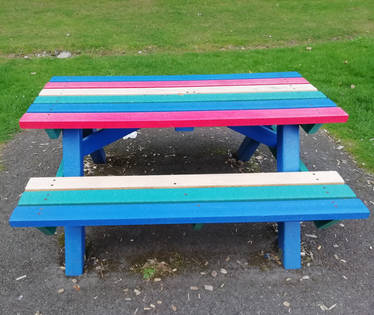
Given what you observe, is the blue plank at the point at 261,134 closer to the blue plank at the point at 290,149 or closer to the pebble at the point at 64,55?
the blue plank at the point at 290,149

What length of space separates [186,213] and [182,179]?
12.9 inches

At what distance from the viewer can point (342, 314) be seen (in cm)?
225

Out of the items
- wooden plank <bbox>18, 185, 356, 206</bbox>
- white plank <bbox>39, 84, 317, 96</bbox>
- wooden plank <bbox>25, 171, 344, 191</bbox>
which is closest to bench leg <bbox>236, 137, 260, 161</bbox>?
white plank <bbox>39, 84, 317, 96</bbox>

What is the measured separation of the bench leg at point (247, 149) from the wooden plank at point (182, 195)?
1341mm

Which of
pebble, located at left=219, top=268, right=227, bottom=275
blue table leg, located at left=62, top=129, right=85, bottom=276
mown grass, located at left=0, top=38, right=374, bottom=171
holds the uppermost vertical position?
blue table leg, located at left=62, top=129, right=85, bottom=276

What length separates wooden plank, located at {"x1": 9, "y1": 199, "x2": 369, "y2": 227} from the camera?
2.09m

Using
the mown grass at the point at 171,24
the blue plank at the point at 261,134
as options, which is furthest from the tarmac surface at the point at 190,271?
the mown grass at the point at 171,24

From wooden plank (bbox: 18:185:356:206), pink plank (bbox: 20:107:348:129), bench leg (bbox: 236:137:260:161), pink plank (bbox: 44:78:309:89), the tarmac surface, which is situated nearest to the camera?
wooden plank (bbox: 18:185:356:206)

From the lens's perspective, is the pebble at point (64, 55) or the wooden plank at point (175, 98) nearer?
the wooden plank at point (175, 98)

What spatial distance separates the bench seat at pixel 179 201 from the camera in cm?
212

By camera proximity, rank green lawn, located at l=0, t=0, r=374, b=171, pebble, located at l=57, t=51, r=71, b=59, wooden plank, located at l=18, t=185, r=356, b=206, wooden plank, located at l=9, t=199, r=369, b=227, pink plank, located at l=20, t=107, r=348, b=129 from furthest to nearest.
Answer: pebble, located at l=57, t=51, r=71, b=59, green lawn, located at l=0, t=0, r=374, b=171, pink plank, located at l=20, t=107, r=348, b=129, wooden plank, located at l=18, t=185, r=356, b=206, wooden plank, located at l=9, t=199, r=369, b=227

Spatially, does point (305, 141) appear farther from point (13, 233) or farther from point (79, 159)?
point (13, 233)

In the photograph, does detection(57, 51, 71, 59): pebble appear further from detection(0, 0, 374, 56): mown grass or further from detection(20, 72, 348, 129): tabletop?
detection(20, 72, 348, 129): tabletop

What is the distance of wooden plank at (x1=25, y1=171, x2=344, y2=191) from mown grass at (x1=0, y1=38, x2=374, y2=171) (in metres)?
2.35
